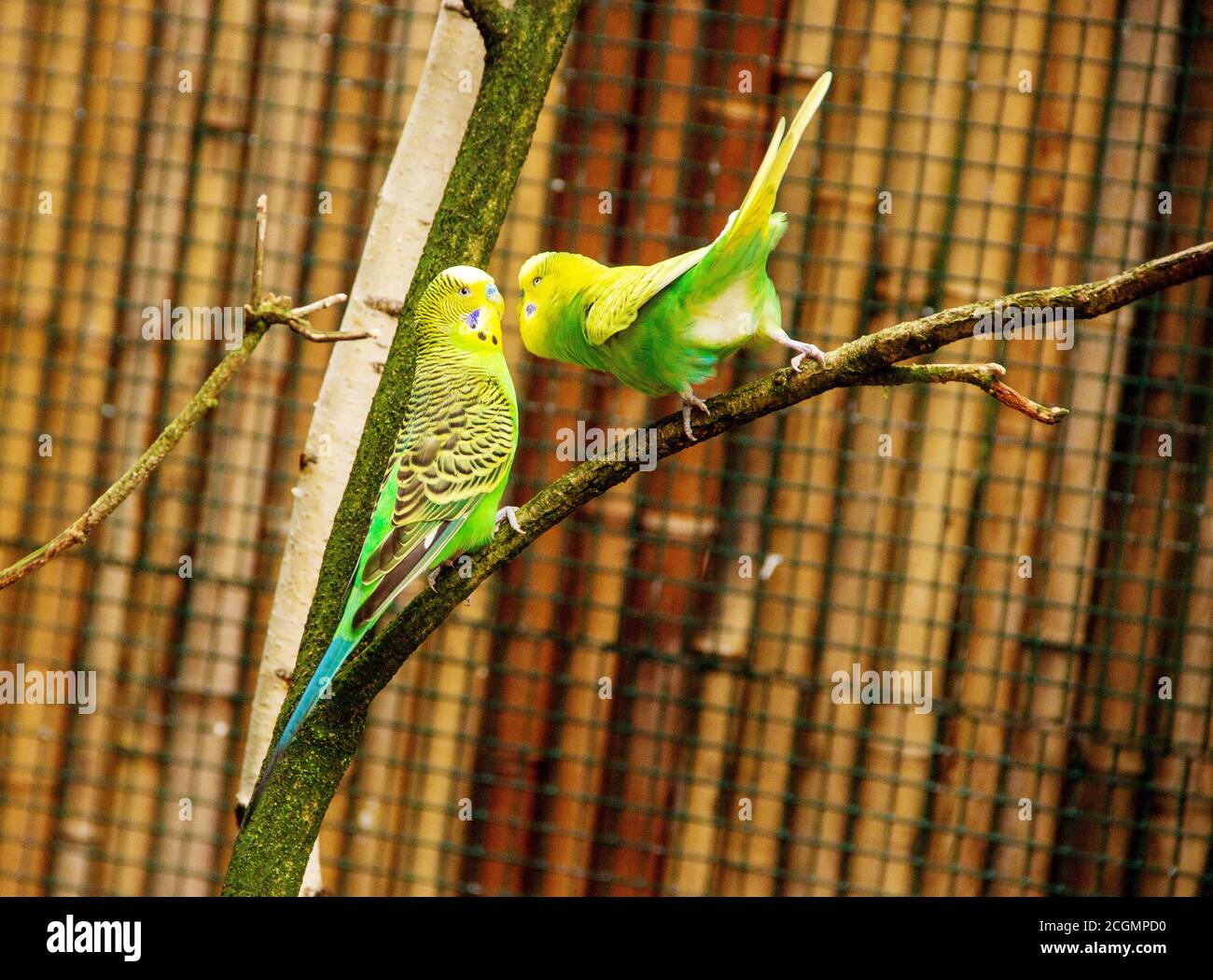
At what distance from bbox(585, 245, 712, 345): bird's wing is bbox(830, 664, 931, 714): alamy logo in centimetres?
118

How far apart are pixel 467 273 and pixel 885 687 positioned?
1.34 metres

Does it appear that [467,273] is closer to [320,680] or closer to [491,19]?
[491,19]

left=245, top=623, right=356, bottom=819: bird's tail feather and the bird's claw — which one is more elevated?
the bird's claw

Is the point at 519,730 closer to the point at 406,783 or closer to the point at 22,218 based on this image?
the point at 406,783

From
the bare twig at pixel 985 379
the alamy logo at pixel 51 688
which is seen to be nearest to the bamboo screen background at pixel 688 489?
the alamy logo at pixel 51 688

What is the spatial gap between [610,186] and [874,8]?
0.62 metres

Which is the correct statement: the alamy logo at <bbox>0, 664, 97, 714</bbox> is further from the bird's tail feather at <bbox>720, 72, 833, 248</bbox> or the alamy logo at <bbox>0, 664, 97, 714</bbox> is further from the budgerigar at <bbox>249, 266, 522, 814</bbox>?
the bird's tail feather at <bbox>720, 72, 833, 248</bbox>

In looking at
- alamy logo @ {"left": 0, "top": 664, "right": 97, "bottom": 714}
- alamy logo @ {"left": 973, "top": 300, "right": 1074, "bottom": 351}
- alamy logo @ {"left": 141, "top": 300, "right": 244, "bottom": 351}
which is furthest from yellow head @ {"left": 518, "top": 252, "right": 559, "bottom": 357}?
alamy logo @ {"left": 0, "top": 664, "right": 97, "bottom": 714}

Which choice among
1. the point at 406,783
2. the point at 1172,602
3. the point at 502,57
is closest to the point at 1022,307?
the point at 502,57

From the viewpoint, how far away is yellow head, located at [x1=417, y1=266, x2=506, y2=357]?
1090 millimetres

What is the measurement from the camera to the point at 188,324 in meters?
2.16

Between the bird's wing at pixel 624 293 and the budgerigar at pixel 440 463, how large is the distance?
0.11 m
